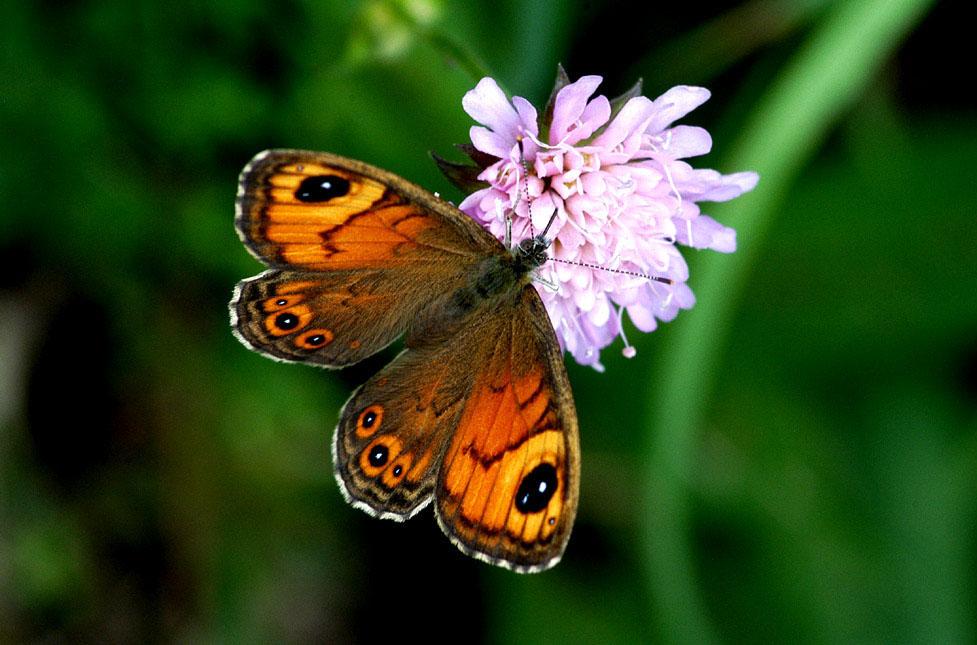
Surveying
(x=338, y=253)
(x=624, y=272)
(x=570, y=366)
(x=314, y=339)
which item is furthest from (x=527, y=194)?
(x=570, y=366)

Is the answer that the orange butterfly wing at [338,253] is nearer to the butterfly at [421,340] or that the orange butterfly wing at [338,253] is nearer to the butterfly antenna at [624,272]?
the butterfly at [421,340]

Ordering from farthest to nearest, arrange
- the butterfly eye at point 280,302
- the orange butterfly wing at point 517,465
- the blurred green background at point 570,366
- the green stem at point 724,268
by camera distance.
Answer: the blurred green background at point 570,366 → the green stem at point 724,268 → the butterfly eye at point 280,302 → the orange butterfly wing at point 517,465

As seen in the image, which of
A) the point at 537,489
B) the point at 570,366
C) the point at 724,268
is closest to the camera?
the point at 537,489

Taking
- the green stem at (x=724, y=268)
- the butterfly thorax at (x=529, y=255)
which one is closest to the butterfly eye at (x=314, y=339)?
the butterfly thorax at (x=529, y=255)

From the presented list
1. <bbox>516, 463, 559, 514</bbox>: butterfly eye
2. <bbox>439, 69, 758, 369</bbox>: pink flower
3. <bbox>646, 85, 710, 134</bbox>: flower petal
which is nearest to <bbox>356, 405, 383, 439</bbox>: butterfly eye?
<bbox>516, 463, 559, 514</bbox>: butterfly eye

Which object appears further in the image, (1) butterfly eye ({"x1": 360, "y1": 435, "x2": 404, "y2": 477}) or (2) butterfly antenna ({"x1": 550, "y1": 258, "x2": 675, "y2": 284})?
(2) butterfly antenna ({"x1": 550, "y1": 258, "x2": 675, "y2": 284})

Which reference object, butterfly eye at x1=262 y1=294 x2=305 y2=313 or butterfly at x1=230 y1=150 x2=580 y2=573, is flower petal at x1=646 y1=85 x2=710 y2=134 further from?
butterfly eye at x1=262 y1=294 x2=305 y2=313

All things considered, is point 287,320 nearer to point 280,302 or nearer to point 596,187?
point 280,302
